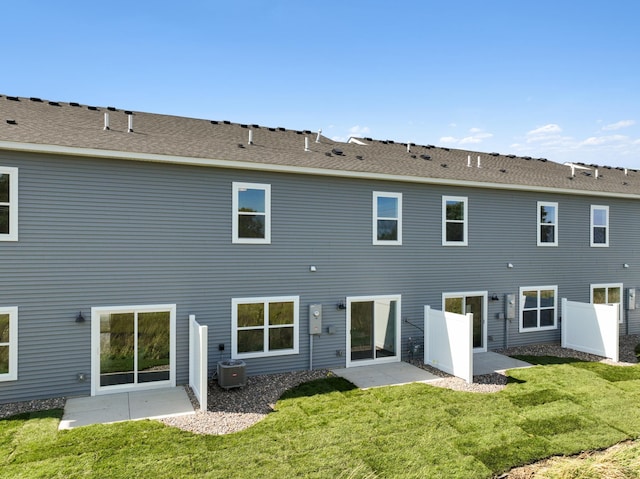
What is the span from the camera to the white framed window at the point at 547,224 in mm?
13750

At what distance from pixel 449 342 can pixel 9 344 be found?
990 cm

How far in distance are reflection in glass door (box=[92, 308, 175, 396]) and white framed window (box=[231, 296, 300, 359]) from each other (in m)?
1.53

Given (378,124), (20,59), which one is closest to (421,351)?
(378,124)

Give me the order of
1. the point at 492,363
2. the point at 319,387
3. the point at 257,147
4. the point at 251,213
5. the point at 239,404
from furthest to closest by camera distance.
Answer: the point at 492,363
the point at 257,147
the point at 251,213
the point at 319,387
the point at 239,404

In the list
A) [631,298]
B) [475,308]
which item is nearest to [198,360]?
[475,308]

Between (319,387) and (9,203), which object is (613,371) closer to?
(319,387)

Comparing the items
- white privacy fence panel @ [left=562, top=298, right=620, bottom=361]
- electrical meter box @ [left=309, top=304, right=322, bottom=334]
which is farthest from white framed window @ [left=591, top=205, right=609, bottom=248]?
electrical meter box @ [left=309, top=304, right=322, bottom=334]

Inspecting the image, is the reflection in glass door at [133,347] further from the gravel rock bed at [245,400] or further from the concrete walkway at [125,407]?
the gravel rock bed at [245,400]

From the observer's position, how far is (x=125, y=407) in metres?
8.00

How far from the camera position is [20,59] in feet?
39.6

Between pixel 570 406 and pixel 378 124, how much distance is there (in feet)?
42.4

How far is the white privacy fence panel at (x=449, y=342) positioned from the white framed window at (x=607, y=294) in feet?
25.0

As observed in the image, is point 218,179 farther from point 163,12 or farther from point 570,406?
point 570,406

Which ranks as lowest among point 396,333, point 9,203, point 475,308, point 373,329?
point 396,333
